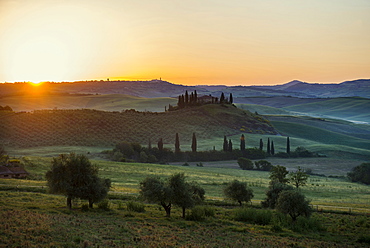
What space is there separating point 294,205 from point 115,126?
357ft

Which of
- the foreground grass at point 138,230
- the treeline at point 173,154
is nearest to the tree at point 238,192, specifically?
the foreground grass at point 138,230

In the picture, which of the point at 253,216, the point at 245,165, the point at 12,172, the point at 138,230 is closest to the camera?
the point at 138,230

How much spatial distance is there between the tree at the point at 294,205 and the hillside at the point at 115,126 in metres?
89.5

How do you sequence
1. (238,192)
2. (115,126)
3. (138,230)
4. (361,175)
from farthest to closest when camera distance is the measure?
1. (115,126)
2. (361,175)
3. (238,192)
4. (138,230)

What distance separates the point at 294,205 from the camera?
32781mm

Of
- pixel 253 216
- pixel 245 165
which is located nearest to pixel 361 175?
pixel 245 165

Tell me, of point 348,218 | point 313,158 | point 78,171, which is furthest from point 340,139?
point 78,171

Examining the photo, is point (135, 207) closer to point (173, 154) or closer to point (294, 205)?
point (294, 205)

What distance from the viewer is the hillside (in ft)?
394

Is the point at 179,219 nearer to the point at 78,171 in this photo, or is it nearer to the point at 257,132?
the point at 78,171

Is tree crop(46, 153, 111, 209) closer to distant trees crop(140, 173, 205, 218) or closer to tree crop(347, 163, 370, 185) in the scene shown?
distant trees crop(140, 173, 205, 218)

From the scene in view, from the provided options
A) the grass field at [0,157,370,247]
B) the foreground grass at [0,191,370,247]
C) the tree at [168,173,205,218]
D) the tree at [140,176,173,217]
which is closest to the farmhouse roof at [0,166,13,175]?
the grass field at [0,157,370,247]

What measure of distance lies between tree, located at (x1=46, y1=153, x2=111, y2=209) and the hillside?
84.7 meters

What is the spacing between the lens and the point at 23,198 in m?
34.2
